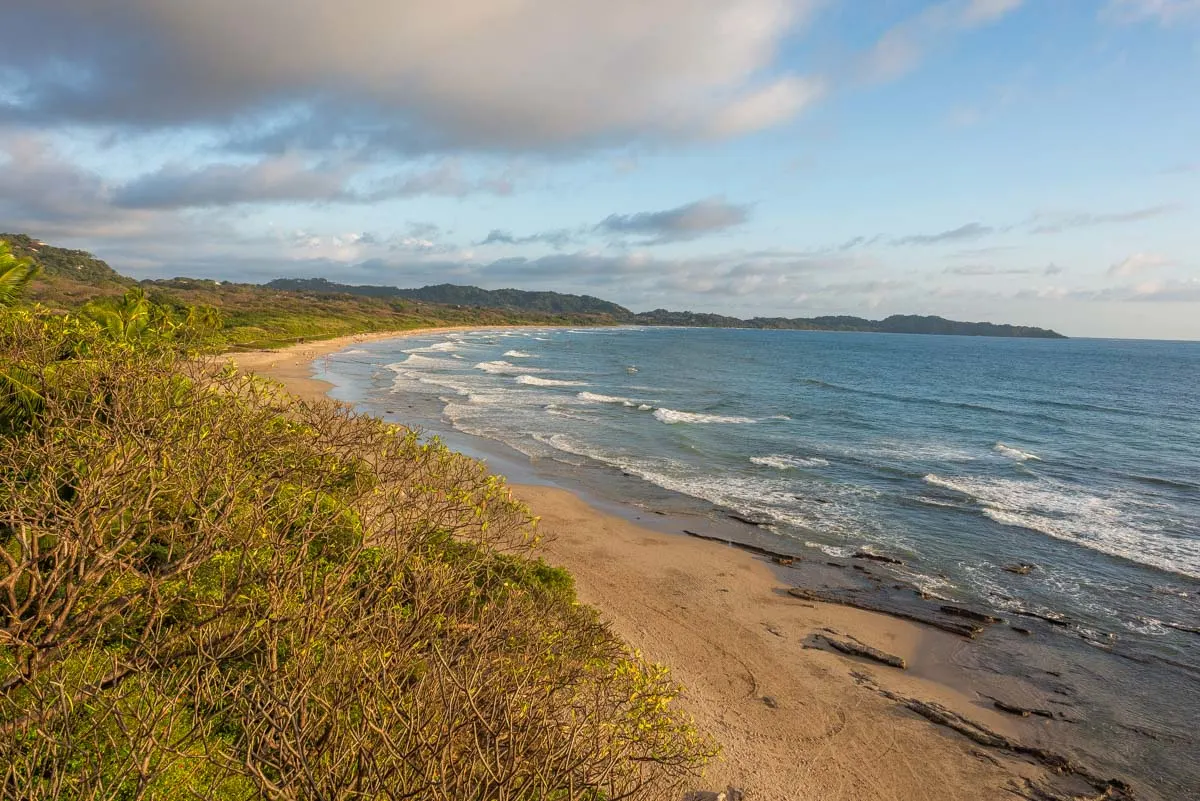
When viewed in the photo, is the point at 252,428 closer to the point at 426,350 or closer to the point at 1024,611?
the point at 1024,611

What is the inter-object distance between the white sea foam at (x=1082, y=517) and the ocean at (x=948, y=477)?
116 mm

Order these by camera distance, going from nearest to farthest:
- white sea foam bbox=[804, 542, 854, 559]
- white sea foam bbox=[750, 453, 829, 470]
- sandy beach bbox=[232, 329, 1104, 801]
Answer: sandy beach bbox=[232, 329, 1104, 801]
white sea foam bbox=[804, 542, 854, 559]
white sea foam bbox=[750, 453, 829, 470]

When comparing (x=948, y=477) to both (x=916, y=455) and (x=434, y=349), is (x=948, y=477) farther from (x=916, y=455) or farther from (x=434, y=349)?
(x=434, y=349)

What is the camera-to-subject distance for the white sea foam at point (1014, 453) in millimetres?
36353

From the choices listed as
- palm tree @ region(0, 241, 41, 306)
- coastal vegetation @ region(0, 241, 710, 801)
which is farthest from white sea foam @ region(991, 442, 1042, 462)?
palm tree @ region(0, 241, 41, 306)

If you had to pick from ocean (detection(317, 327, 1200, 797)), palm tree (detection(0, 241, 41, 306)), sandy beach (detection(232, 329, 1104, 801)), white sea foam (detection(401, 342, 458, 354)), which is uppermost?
palm tree (detection(0, 241, 41, 306))

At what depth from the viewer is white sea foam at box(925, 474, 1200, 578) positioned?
73.9ft

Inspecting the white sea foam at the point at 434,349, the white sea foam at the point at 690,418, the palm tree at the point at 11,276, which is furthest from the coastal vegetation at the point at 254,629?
the white sea foam at the point at 434,349

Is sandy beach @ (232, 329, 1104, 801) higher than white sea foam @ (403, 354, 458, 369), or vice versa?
white sea foam @ (403, 354, 458, 369)

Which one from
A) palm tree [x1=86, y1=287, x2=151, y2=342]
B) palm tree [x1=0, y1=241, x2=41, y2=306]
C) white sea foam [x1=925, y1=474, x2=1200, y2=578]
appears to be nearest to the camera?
palm tree [x1=0, y1=241, x2=41, y2=306]

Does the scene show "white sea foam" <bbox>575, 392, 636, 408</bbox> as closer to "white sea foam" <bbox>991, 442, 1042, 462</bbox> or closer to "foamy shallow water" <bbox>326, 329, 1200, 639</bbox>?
"foamy shallow water" <bbox>326, 329, 1200, 639</bbox>

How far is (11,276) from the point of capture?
17.6 m

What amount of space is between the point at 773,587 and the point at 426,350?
3297 inches

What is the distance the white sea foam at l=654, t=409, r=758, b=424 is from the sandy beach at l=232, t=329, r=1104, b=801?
22.8 metres
